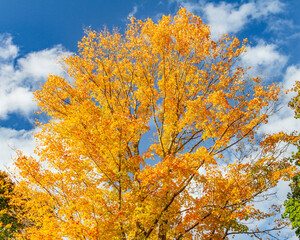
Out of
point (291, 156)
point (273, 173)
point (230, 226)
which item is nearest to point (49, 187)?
point (230, 226)

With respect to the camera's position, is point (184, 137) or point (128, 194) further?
point (184, 137)

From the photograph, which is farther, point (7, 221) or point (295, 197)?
point (7, 221)

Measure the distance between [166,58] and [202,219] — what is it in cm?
788

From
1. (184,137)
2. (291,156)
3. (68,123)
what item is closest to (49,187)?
(68,123)

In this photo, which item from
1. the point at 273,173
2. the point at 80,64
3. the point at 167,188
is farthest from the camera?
the point at 80,64

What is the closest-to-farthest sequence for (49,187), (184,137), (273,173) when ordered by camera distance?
(49,187) < (273,173) < (184,137)

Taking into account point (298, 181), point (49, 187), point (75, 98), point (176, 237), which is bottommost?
point (176, 237)

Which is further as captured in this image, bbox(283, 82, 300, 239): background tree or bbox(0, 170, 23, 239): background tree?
bbox(0, 170, 23, 239): background tree

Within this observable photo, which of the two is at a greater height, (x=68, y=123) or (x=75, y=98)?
(x=75, y=98)

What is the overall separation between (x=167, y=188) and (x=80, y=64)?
29.1 ft

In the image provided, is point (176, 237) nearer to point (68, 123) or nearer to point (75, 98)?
point (68, 123)

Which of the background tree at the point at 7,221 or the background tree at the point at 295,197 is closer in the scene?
the background tree at the point at 295,197

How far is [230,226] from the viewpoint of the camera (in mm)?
11070

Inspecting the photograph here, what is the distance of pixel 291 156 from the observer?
14.9m
